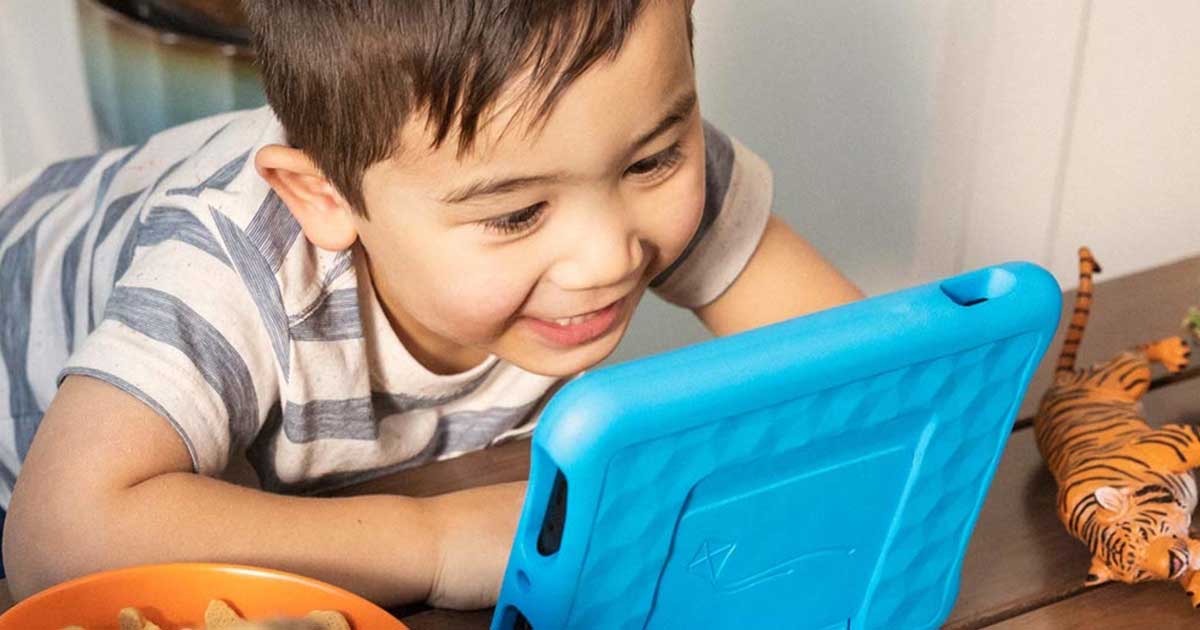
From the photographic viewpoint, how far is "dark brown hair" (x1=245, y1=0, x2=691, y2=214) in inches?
21.2

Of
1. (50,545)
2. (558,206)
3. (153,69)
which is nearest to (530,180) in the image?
(558,206)

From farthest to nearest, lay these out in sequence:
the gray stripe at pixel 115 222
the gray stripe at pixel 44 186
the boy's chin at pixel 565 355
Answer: the gray stripe at pixel 44 186, the gray stripe at pixel 115 222, the boy's chin at pixel 565 355

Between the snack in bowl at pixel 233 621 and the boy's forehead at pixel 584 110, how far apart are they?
0.59 feet

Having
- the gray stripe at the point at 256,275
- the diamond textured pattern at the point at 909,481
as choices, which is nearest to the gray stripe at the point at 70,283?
the gray stripe at the point at 256,275

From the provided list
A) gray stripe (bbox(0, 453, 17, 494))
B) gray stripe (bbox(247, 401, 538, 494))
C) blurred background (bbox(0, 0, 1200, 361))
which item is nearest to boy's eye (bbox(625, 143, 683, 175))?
gray stripe (bbox(247, 401, 538, 494))

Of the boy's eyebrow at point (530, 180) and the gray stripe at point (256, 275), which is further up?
the boy's eyebrow at point (530, 180)

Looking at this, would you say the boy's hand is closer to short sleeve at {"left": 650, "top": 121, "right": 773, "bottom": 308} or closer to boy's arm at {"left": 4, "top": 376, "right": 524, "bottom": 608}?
boy's arm at {"left": 4, "top": 376, "right": 524, "bottom": 608}

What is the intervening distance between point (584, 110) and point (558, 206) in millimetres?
46

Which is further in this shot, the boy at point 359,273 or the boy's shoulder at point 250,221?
the boy's shoulder at point 250,221

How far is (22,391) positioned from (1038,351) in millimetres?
605

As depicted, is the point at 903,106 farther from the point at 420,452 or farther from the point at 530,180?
the point at 530,180

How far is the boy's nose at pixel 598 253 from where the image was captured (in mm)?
577

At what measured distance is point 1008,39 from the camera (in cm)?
121

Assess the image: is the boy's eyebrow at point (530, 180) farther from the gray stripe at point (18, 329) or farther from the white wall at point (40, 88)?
the white wall at point (40, 88)
